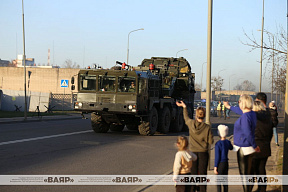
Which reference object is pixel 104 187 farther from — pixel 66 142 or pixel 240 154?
pixel 66 142

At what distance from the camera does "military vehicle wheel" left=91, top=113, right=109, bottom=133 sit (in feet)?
67.5

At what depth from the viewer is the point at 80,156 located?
42.7 feet

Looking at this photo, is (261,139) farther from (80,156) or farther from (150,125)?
(150,125)

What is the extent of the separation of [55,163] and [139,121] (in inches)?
363

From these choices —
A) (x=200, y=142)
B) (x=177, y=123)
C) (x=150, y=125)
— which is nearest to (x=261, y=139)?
(x=200, y=142)

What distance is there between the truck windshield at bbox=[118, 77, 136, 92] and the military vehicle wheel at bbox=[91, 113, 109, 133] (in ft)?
6.94

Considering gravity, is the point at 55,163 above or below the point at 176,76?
below

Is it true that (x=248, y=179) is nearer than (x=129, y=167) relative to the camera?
Yes

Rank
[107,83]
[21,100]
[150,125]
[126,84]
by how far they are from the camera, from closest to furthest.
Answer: [126,84], [107,83], [150,125], [21,100]

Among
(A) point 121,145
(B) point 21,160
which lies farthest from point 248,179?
(A) point 121,145

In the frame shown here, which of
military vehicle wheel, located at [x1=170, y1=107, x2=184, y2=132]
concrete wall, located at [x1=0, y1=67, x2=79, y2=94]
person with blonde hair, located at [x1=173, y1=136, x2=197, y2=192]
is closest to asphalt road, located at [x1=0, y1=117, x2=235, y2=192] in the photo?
person with blonde hair, located at [x1=173, y1=136, x2=197, y2=192]

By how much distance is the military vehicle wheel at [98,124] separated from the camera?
2056cm

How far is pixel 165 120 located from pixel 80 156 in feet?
31.4

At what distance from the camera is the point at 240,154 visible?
7441mm
